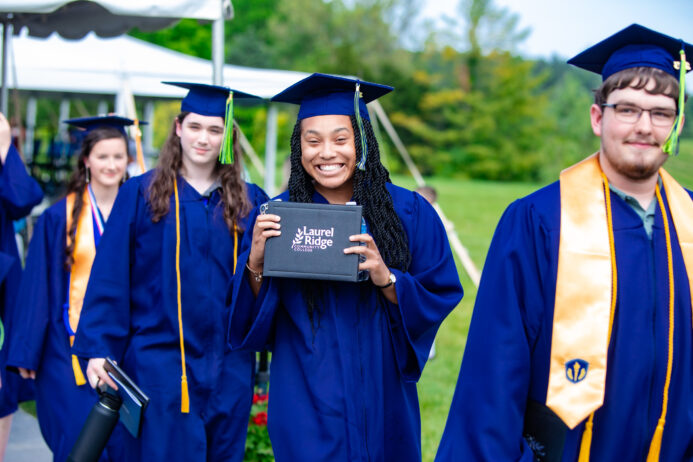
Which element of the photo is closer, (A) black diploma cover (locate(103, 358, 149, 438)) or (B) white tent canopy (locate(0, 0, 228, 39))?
(A) black diploma cover (locate(103, 358, 149, 438))

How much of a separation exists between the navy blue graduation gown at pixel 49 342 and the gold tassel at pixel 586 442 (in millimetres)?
2684

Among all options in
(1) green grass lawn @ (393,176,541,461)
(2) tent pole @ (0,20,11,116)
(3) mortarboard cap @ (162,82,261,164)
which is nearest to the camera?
(3) mortarboard cap @ (162,82,261,164)

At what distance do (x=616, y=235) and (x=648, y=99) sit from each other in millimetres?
383

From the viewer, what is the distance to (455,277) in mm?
2945

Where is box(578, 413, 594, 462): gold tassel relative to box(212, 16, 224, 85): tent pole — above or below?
below

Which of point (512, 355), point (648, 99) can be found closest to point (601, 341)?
point (512, 355)

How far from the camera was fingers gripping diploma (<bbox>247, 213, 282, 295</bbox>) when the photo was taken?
267cm

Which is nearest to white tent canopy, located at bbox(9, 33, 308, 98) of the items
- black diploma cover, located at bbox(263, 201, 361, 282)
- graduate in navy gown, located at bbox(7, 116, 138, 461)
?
graduate in navy gown, located at bbox(7, 116, 138, 461)

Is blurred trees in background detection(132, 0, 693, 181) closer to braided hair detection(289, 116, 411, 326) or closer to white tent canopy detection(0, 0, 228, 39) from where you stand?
white tent canopy detection(0, 0, 228, 39)

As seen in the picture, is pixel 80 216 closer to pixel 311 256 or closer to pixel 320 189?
pixel 320 189

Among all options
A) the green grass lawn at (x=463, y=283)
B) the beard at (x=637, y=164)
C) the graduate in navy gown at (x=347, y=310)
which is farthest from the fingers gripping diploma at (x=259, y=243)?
the green grass lawn at (x=463, y=283)

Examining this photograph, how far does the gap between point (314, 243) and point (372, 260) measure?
203 millimetres

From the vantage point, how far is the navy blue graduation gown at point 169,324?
11.5 ft

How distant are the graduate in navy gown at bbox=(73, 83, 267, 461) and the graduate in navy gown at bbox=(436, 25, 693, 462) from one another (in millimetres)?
1595
